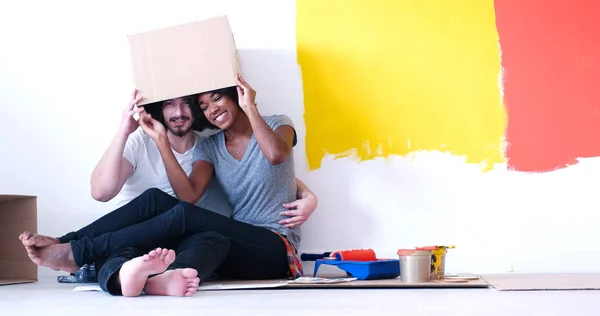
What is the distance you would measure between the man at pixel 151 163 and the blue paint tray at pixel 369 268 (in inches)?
7.4

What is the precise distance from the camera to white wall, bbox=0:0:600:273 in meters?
2.44

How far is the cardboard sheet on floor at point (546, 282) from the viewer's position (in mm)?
1767

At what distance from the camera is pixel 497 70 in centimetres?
248

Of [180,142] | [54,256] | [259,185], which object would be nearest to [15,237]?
[54,256]

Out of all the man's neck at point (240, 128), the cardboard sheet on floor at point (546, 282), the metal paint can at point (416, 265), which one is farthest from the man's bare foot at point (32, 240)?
the cardboard sheet on floor at point (546, 282)

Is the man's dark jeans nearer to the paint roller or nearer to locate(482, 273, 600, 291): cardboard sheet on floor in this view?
the paint roller

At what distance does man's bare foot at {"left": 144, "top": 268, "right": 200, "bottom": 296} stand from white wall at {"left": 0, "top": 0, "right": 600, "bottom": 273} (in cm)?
91

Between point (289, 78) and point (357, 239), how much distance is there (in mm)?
630

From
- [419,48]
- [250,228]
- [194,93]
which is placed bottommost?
[250,228]

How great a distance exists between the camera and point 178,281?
1645 mm

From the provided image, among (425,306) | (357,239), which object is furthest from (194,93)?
(425,306)

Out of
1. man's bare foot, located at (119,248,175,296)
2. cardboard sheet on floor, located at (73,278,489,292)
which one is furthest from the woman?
man's bare foot, located at (119,248,175,296)

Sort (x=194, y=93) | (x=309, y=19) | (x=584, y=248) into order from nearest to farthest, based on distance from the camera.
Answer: (x=194, y=93) → (x=584, y=248) → (x=309, y=19)

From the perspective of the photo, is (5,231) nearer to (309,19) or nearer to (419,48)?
(309,19)
